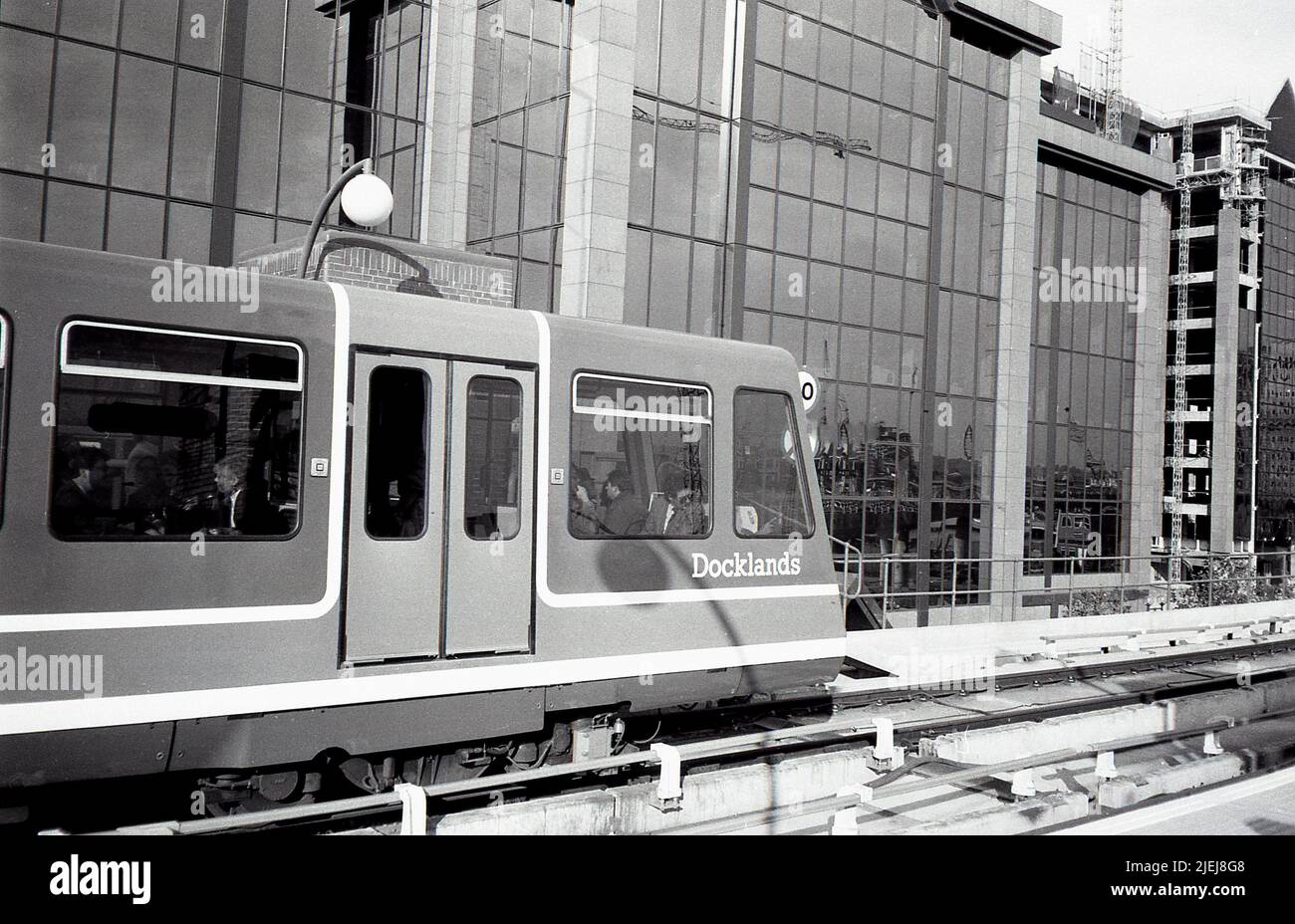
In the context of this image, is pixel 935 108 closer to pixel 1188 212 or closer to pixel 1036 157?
pixel 1036 157

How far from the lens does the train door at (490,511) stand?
22.2 ft

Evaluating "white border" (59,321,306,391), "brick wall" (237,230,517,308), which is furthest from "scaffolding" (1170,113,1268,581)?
"white border" (59,321,306,391)

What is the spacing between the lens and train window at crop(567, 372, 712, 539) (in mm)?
7414

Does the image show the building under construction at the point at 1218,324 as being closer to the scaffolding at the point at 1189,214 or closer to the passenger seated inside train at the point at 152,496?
the scaffolding at the point at 1189,214

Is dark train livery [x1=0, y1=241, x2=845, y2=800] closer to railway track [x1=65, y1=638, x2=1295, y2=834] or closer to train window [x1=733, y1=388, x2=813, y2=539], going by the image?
train window [x1=733, y1=388, x2=813, y2=539]

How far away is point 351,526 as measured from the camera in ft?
20.8

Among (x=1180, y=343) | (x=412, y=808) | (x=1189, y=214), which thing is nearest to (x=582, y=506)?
(x=412, y=808)

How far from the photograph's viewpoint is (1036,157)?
1063 inches

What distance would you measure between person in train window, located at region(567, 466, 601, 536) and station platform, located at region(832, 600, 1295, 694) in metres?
5.66

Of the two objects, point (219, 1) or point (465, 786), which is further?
point (219, 1)

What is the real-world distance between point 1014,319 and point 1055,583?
7.79m
